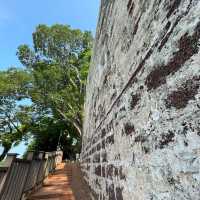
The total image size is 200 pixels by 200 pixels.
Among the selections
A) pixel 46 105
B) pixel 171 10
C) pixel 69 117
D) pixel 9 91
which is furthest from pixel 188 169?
pixel 9 91

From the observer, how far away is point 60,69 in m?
20.9

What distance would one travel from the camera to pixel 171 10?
1.25m

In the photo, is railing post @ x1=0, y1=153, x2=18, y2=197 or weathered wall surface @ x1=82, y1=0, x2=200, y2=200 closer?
weathered wall surface @ x1=82, y1=0, x2=200, y2=200

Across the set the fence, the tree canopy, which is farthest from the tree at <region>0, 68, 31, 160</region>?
the fence

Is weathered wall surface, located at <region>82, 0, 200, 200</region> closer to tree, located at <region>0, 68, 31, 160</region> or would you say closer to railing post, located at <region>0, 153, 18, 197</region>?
railing post, located at <region>0, 153, 18, 197</region>

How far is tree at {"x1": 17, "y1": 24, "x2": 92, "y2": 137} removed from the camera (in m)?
20.1

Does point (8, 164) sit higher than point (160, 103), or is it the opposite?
point (8, 164)

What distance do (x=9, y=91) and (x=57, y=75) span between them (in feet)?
17.8

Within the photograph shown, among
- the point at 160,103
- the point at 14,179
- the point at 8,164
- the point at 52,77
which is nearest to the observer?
the point at 160,103

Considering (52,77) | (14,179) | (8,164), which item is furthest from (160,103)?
(52,77)

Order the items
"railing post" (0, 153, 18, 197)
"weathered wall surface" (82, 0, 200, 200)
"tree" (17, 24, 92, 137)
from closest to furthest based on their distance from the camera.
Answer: "weathered wall surface" (82, 0, 200, 200) → "railing post" (0, 153, 18, 197) → "tree" (17, 24, 92, 137)

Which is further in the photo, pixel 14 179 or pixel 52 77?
pixel 52 77

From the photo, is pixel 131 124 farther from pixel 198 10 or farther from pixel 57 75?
pixel 57 75

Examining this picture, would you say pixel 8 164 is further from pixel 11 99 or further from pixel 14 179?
pixel 11 99
